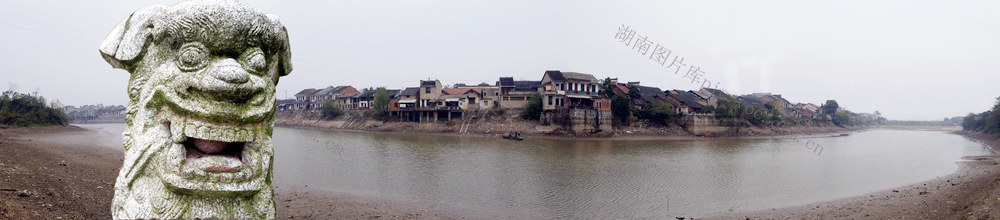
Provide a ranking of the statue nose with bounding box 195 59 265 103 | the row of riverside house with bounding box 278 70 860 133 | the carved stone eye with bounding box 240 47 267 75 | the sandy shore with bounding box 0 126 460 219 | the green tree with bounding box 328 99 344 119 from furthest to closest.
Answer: the green tree with bounding box 328 99 344 119 < the row of riverside house with bounding box 278 70 860 133 < the sandy shore with bounding box 0 126 460 219 < the carved stone eye with bounding box 240 47 267 75 < the statue nose with bounding box 195 59 265 103

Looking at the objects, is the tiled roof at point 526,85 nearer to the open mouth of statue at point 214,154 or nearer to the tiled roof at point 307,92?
the tiled roof at point 307,92

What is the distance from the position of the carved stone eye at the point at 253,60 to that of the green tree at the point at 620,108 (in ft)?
126

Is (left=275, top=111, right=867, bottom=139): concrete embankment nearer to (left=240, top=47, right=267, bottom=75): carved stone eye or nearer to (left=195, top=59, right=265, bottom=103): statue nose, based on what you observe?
(left=240, top=47, right=267, bottom=75): carved stone eye

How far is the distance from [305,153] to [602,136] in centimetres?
2266

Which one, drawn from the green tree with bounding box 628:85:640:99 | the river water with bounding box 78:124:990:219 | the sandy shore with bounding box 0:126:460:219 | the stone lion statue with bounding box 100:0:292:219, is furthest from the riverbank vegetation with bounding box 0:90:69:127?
the green tree with bounding box 628:85:640:99

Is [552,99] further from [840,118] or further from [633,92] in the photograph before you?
[840,118]

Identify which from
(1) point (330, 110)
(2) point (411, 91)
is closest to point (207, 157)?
(2) point (411, 91)

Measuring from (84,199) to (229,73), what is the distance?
7.64 m

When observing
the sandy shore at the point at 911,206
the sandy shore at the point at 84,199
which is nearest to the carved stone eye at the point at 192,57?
the sandy shore at the point at 84,199

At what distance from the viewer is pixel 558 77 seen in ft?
137

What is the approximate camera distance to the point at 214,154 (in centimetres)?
383

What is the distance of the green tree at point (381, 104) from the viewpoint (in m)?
46.4

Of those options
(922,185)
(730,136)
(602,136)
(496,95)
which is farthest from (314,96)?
(922,185)

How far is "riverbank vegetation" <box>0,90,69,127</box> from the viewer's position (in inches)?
1126
